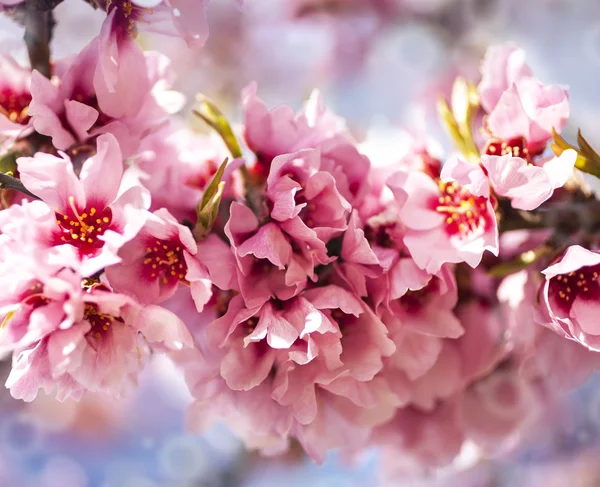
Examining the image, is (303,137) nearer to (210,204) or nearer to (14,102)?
(210,204)

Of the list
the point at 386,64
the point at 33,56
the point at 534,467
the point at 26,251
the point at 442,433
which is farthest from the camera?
the point at 386,64

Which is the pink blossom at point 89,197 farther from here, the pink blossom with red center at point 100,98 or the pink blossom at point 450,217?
the pink blossom at point 450,217

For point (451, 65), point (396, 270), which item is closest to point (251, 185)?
point (396, 270)

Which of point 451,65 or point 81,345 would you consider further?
point 451,65

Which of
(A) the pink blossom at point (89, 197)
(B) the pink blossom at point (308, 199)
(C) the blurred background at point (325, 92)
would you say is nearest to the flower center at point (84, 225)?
(A) the pink blossom at point (89, 197)

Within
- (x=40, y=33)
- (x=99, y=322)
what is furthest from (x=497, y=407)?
(x=40, y=33)

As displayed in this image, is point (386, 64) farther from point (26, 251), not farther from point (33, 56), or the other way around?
point (26, 251)
